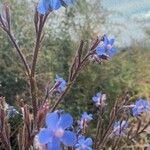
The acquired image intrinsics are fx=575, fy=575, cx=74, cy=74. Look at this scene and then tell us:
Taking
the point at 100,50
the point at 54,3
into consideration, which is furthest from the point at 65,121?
the point at 100,50

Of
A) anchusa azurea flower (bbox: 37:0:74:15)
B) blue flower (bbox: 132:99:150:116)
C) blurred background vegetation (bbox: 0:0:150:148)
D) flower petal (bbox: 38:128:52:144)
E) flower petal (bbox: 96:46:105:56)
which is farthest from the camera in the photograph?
blurred background vegetation (bbox: 0:0:150:148)

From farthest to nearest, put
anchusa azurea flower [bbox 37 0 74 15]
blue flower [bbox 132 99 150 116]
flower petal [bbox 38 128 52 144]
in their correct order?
blue flower [bbox 132 99 150 116] < anchusa azurea flower [bbox 37 0 74 15] < flower petal [bbox 38 128 52 144]

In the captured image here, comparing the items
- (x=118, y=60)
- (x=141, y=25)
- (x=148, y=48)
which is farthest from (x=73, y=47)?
(x=141, y=25)

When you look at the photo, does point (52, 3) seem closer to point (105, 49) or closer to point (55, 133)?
point (55, 133)

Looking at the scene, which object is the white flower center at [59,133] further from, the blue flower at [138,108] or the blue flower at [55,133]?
the blue flower at [138,108]

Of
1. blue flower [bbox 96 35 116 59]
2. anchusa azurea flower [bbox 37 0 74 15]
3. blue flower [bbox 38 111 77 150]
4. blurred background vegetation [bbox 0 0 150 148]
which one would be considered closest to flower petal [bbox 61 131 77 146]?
blue flower [bbox 38 111 77 150]

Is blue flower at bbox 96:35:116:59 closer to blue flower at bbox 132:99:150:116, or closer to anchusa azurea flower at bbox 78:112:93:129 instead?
anchusa azurea flower at bbox 78:112:93:129

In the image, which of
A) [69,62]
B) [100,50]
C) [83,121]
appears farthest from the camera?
[69,62]

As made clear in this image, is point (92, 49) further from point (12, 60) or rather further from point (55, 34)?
point (55, 34)
